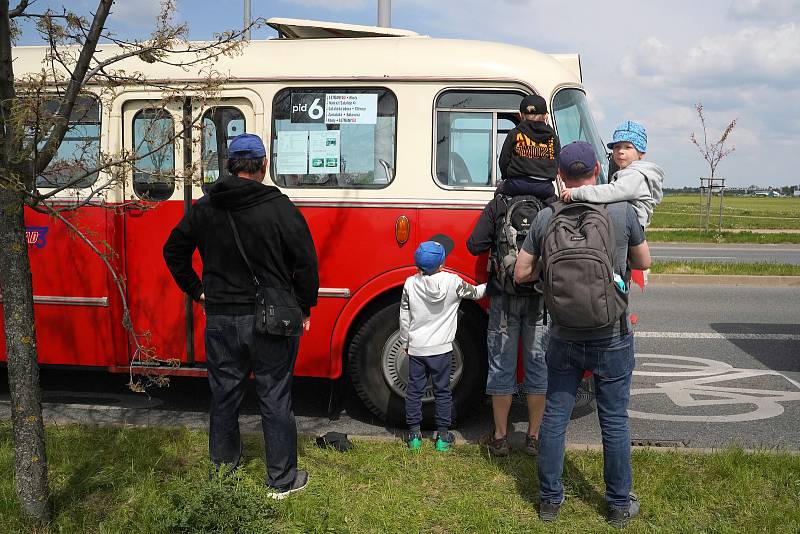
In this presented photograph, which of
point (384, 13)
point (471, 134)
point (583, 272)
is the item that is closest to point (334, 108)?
point (471, 134)

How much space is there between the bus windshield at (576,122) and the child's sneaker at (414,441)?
7.35 ft

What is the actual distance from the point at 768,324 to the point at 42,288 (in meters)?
8.41

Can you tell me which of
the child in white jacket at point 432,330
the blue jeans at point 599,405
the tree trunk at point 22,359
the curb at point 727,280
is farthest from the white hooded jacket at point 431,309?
the curb at point 727,280

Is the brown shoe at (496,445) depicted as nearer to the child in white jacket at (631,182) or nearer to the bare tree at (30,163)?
the child in white jacket at (631,182)

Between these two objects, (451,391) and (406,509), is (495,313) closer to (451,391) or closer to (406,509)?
(451,391)

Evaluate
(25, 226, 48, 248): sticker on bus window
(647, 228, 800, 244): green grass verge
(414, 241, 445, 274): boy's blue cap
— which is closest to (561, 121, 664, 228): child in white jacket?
(414, 241, 445, 274): boy's blue cap

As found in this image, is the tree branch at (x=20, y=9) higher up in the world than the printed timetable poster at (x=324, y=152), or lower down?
higher up

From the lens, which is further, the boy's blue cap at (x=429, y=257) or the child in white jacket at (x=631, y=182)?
the boy's blue cap at (x=429, y=257)

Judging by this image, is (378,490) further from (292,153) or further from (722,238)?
(722,238)

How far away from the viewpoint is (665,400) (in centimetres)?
638

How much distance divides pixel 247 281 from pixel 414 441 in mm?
1665

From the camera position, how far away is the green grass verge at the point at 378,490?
11.8 ft

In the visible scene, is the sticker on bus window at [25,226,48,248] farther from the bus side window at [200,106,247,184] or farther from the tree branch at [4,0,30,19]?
the tree branch at [4,0,30,19]

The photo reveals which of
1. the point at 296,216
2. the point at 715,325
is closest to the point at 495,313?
the point at 296,216
